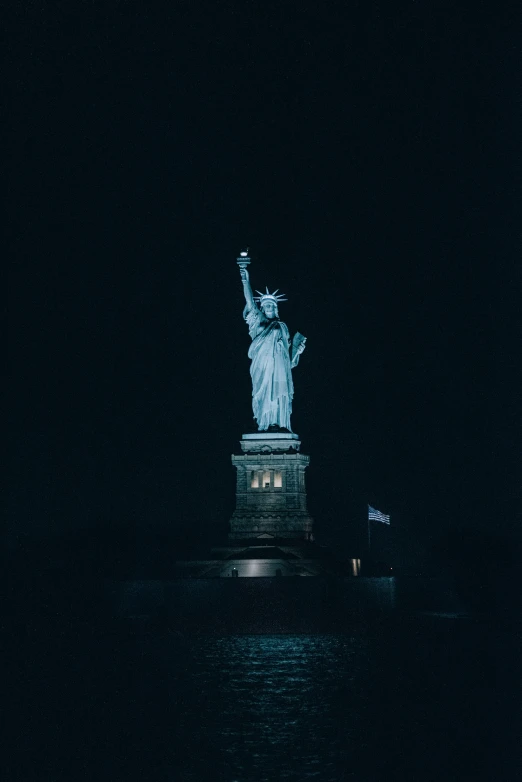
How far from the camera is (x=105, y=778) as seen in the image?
19922 millimetres

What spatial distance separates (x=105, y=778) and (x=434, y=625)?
32.2m

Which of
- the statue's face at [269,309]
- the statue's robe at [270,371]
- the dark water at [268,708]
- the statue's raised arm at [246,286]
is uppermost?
the statue's raised arm at [246,286]

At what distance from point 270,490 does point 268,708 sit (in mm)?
28829

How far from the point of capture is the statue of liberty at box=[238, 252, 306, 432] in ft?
187

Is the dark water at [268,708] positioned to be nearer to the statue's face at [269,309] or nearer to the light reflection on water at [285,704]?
the light reflection on water at [285,704]

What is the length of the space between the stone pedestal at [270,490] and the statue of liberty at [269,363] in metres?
1.34

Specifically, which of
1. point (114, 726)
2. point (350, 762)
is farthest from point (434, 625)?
point (350, 762)

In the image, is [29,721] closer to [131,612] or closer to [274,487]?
[131,612]

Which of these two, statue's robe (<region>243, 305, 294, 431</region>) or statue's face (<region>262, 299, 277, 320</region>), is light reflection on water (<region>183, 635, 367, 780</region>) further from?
statue's face (<region>262, 299, 277, 320</region>)

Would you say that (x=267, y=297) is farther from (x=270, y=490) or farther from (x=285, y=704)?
(x=285, y=704)

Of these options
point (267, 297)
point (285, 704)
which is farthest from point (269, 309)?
point (285, 704)

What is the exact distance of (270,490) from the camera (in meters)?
55.5

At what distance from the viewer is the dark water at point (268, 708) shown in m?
20.8

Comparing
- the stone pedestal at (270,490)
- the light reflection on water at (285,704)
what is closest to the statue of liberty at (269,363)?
the stone pedestal at (270,490)
